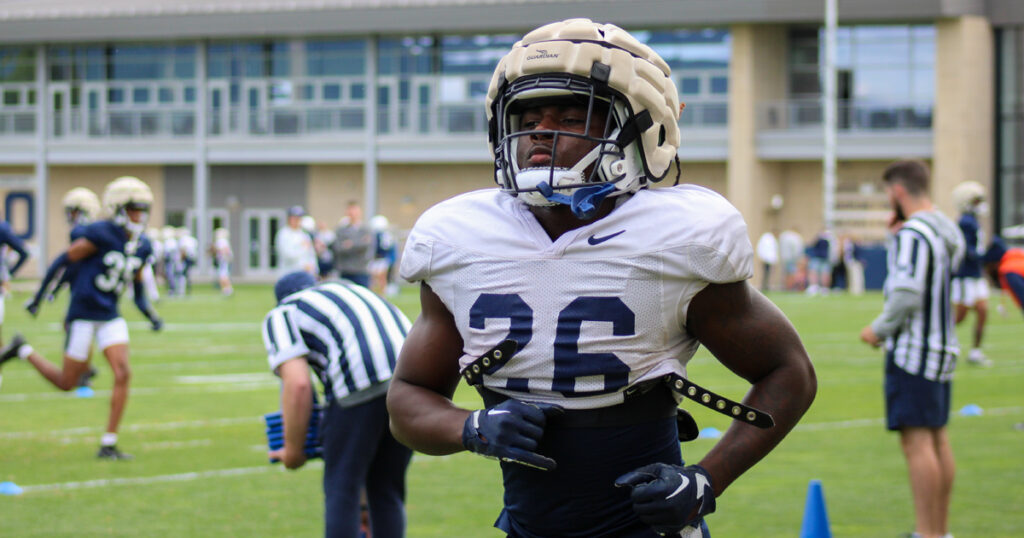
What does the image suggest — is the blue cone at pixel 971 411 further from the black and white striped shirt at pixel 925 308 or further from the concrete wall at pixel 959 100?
the concrete wall at pixel 959 100

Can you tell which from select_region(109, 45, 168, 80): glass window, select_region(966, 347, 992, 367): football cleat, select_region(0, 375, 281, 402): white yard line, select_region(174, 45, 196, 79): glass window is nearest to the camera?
select_region(0, 375, 281, 402): white yard line

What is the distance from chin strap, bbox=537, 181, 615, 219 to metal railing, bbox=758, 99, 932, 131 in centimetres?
3742

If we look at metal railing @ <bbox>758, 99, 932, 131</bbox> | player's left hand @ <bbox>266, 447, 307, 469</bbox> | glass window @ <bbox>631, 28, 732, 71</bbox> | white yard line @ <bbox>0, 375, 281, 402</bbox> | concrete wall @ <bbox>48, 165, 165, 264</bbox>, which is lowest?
white yard line @ <bbox>0, 375, 281, 402</bbox>

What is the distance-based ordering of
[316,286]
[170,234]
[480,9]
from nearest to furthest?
[316,286] → [170,234] → [480,9]

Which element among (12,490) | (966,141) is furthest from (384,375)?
(966,141)

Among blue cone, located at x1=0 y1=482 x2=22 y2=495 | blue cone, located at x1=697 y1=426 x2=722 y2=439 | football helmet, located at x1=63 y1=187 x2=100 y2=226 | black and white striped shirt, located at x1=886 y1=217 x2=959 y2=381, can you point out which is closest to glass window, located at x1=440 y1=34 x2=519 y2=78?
football helmet, located at x1=63 y1=187 x2=100 y2=226

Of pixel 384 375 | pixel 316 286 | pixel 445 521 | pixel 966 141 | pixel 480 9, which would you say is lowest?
pixel 445 521

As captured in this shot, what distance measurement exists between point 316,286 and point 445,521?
1.97m

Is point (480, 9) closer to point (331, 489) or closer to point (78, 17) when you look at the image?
point (78, 17)

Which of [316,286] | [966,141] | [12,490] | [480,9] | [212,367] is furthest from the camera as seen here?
[480,9]

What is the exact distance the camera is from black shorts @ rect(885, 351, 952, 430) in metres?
6.27

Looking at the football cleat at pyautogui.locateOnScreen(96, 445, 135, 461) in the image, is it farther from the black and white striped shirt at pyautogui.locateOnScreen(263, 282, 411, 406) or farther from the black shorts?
the black shorts

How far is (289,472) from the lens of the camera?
8648 mm

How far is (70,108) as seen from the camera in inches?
1825
